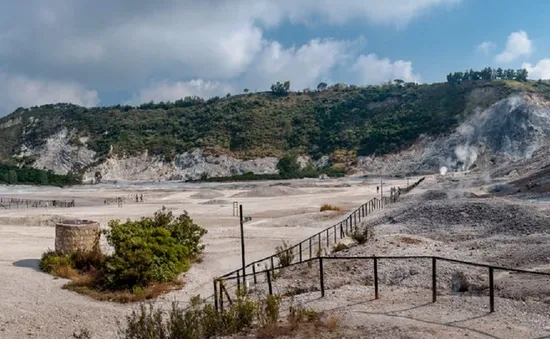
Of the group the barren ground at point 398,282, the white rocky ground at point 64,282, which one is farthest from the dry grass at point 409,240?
the white rocky ground at point 64,282

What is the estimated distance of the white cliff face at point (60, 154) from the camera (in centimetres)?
13875

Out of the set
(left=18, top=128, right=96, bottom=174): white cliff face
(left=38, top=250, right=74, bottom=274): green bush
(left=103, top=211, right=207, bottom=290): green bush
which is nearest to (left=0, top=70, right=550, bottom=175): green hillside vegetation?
(left=18, top=128, right=96, bottom=174): white cliff face

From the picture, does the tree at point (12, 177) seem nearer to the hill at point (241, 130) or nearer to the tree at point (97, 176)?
→ the tree at point (97, 176)

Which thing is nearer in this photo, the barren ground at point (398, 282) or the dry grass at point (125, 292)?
the barren ground at point (398, 282)

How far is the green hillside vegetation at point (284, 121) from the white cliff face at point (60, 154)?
119 inches

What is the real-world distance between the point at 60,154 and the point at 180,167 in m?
35.7

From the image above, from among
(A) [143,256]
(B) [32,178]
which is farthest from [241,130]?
(A) [143,256]

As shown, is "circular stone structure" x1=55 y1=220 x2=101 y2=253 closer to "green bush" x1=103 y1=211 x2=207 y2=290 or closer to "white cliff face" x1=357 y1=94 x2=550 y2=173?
"green bush" x1=103 y1=211 x2=207 y2=290

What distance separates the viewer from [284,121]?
149375mm

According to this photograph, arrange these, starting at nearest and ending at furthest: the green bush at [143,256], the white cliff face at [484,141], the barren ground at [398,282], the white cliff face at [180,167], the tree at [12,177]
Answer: the barren ground at [398,282]
the green bush at [143,256]
the white cliff face at [484,141]
the tree at [12,177]
the white cliff face at [180,167]

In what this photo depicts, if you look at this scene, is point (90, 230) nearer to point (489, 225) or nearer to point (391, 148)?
point (489, 225)

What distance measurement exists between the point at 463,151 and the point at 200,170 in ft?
185

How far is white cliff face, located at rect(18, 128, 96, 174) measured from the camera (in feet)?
455

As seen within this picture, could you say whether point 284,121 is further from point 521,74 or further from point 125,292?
point 125,292
